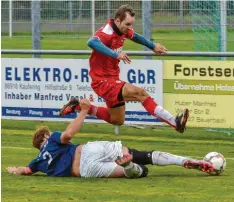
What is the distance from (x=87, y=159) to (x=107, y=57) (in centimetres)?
263

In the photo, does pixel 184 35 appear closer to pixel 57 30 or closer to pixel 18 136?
pixel 57 30

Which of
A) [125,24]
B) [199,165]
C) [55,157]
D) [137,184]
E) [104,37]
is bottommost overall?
[137,184]

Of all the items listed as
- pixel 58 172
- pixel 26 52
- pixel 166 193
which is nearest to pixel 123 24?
pixel 58 172

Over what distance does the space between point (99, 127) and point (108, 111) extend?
372 centimetres

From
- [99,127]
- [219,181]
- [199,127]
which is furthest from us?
[99,127]

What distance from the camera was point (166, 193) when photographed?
37.5ft

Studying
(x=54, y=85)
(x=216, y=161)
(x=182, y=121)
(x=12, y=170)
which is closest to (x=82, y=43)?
(x=54, y=85)

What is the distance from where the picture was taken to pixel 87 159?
12258mm

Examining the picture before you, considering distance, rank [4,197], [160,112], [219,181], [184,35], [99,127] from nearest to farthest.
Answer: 1. [4,197]
2. [219,181]
3. [160,112]
4. [99,127]
5. [184,35]

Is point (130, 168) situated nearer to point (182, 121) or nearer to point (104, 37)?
point (182, 121)

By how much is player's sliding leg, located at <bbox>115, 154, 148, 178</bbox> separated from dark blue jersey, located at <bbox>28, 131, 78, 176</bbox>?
0.63 m

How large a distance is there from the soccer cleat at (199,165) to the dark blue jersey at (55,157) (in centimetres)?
132

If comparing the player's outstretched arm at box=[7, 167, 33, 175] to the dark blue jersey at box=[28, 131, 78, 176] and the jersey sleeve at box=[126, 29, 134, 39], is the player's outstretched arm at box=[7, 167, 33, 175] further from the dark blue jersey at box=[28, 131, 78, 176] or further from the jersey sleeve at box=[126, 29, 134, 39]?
the jersey sleeve at box=[126, 29, 134, 39]

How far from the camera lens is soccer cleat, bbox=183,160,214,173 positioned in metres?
12.4
